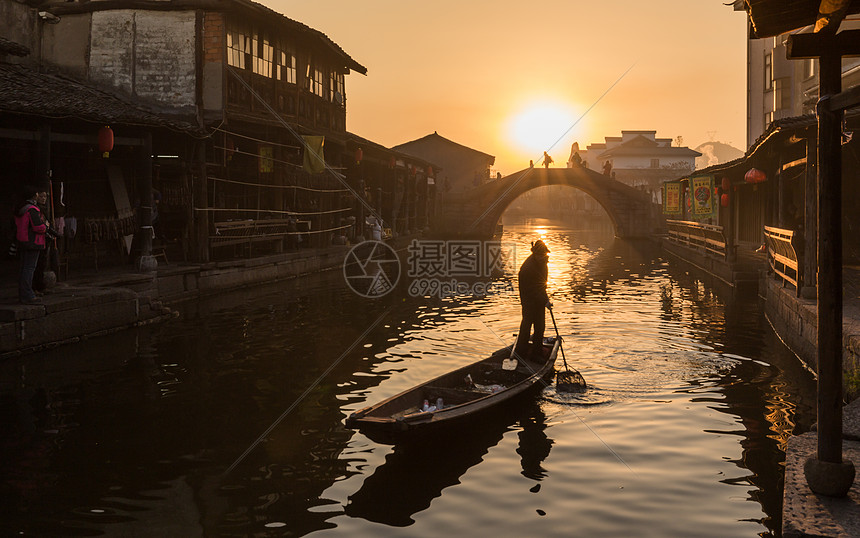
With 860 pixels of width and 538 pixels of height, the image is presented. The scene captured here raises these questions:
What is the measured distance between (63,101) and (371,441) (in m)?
10.3

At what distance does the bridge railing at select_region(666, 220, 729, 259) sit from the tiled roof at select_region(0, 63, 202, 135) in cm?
1613

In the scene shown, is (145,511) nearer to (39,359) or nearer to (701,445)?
(701,445)

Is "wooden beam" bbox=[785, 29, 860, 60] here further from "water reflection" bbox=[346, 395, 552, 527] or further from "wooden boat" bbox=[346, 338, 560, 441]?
"wooden boat" bbox=[346, 338, 560, 441]

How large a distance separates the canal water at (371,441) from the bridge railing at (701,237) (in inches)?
406

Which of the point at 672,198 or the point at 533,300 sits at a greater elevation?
the point at 672,198

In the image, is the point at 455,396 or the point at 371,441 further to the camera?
the point at 455,396

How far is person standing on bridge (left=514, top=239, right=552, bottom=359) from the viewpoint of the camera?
1041 cm

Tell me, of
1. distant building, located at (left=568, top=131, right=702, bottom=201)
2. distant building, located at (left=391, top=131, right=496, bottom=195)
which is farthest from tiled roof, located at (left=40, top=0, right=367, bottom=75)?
distant building, located at (left=568, top=131, right=702, bottom=201)

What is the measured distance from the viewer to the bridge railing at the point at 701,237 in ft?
78.5

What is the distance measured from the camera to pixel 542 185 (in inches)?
1885

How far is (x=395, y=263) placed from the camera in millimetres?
28906

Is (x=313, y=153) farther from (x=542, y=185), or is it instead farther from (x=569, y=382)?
(x=542, y=185)

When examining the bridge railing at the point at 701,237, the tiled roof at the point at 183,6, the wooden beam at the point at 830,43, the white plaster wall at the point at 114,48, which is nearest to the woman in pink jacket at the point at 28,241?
the white plaster wall at the point at 114,48

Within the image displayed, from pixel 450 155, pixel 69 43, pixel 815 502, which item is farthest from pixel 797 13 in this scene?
pixel 450 155
